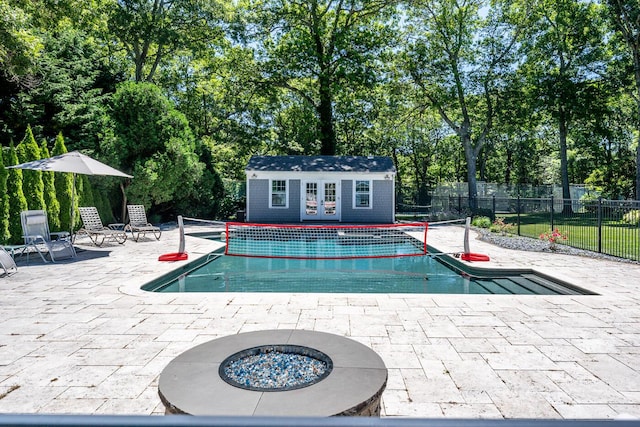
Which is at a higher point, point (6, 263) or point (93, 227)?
point (93, 227)

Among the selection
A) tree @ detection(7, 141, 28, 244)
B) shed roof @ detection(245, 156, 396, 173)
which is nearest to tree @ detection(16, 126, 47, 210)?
tree @ detection(7, 141, 28, 244)

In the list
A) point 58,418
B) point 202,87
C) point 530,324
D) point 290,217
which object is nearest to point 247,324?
point 530,324

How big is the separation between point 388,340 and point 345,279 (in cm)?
464

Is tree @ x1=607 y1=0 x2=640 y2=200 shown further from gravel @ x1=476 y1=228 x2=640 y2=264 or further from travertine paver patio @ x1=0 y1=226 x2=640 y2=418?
travertine paver patio @ x1=0 y1=226 x2=640 y2=418

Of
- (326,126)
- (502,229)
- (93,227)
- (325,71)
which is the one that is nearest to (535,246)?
(502,229)

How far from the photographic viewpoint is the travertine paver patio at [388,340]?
309cm

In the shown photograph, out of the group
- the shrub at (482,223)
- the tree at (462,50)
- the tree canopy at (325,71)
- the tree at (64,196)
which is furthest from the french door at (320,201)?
the tree at (462,50)

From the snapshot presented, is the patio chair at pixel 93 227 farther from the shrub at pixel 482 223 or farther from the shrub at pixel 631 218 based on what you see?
the shrub at pixel 631 218

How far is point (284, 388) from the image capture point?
7.86ft

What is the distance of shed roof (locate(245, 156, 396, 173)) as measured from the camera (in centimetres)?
1953

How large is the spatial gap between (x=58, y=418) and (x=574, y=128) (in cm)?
3559

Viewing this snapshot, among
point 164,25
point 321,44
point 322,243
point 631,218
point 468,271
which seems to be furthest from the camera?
point 321,44

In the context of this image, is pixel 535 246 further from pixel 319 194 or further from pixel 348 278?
pixel 319 194

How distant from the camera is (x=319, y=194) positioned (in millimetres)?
19609
